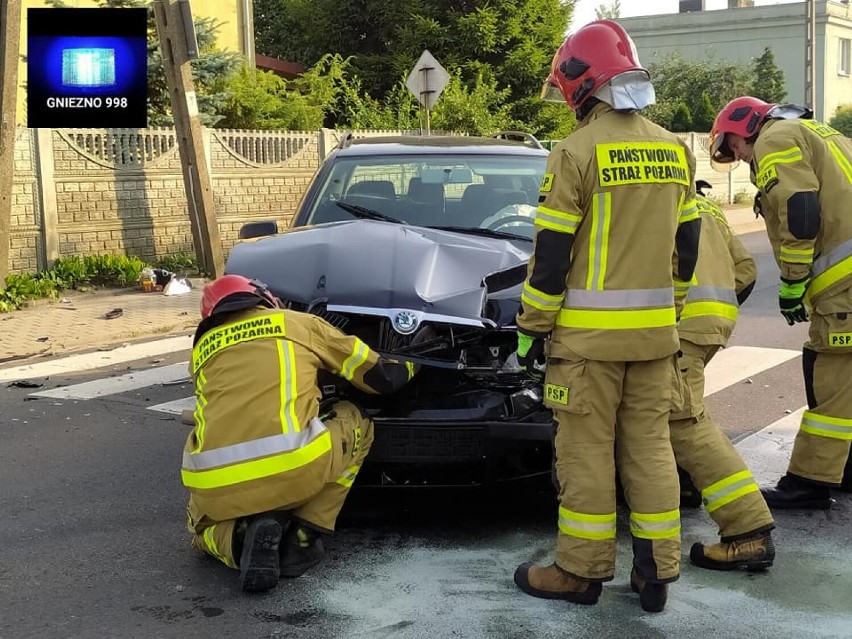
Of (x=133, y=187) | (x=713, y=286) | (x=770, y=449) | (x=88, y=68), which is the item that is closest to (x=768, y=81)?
(x=88, y=68)

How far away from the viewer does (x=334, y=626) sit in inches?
142

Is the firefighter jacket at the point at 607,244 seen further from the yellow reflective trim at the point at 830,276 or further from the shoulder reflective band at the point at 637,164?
the yellow reflective trim at the point at 830,276

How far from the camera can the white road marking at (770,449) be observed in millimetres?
5410

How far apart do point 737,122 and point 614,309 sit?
168cm

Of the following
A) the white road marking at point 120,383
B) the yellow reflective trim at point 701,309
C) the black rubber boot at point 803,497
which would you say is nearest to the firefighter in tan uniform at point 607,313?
the yellow reflective trim at point 701,309

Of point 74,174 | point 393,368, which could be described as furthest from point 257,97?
point 393,368

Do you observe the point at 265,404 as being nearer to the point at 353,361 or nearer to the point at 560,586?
the point at 353,361

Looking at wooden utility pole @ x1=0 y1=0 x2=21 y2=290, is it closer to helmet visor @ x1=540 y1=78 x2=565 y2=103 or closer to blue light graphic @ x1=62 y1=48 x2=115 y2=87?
blue light graphic @ x1=62 y1=48 x2=115 y2=87

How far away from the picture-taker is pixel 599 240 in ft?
11.9

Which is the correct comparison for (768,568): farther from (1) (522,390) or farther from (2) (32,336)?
(2) (32,336)

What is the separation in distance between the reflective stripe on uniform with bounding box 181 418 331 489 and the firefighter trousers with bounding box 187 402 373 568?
0.38 feet

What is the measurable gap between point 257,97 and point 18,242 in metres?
6.78

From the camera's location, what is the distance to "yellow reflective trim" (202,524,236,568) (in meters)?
4.04

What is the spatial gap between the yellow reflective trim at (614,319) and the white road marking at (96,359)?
5.76m
